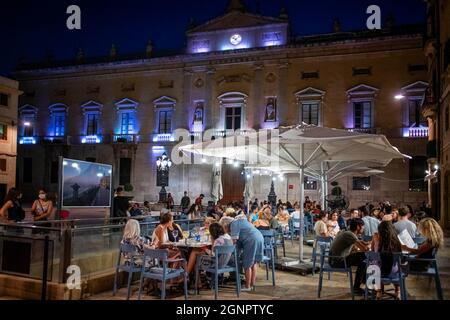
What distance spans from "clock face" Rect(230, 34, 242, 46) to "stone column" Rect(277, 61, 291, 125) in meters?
3.69

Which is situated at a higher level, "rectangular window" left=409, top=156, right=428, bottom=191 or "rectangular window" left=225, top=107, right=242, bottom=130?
"rectangular window" left=225, top=107, right=242, bottom=130

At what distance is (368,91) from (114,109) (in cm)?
1899

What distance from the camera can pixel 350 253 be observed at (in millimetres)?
7879

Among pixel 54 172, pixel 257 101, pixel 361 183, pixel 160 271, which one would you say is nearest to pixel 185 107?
pixel 257 101

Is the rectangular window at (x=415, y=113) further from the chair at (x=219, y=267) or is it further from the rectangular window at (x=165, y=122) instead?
the chair at (x=219, y=267)

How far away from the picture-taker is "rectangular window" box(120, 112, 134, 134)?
33.4 meters

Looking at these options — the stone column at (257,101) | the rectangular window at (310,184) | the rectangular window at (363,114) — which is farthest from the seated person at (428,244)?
the stone column at (257,101)

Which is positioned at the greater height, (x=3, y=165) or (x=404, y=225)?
(x=3, y=165)

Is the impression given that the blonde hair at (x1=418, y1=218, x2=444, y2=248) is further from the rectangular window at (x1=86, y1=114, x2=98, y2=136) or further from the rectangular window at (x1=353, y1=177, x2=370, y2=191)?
the rectangular window at (x1=86, y1=114, x2=98, y2=136)

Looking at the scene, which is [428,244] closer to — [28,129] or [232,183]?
[232,183]

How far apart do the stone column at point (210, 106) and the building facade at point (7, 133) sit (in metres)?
13.8

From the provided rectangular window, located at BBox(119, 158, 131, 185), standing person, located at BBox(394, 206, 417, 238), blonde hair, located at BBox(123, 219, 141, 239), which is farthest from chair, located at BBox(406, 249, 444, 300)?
rectangular window, located at BBox(119, 158, 131, 185)

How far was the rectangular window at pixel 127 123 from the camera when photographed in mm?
33438

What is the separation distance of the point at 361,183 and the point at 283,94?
7865 millimetres
